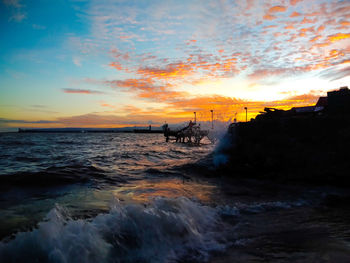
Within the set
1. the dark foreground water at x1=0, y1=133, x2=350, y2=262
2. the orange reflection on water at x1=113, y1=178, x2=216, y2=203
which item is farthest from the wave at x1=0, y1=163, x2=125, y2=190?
the orange reflection on water at x1=113, y1=178, x2=216, y2=203

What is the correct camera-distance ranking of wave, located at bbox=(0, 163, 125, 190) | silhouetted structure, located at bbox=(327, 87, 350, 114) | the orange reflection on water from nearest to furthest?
the orange reflection on water → wave, located at bbox=(0, 163, 125, 190) → silhouetted structure, located at bbox=(327, 87, 350, 114)

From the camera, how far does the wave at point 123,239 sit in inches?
156

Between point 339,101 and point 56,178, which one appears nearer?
point 56,178

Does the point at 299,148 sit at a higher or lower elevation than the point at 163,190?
higher

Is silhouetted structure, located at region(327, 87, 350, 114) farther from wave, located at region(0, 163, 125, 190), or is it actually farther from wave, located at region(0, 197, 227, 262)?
wave, located at region(0, 163, 125, 190)

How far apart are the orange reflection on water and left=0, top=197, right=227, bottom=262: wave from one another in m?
2.57

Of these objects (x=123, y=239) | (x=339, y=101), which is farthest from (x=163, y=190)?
(x=339, y=101)

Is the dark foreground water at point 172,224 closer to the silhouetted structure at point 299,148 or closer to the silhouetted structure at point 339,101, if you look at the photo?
the silhouetted structure at point 299,148

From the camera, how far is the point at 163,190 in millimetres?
9680

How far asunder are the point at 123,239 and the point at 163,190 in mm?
5059

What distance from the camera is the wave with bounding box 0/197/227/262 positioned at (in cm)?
397

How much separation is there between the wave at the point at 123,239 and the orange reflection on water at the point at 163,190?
257cm

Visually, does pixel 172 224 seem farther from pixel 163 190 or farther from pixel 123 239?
pixel 163 190

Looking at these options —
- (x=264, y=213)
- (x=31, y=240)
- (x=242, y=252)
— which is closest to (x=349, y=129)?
(x=264, y=213)
